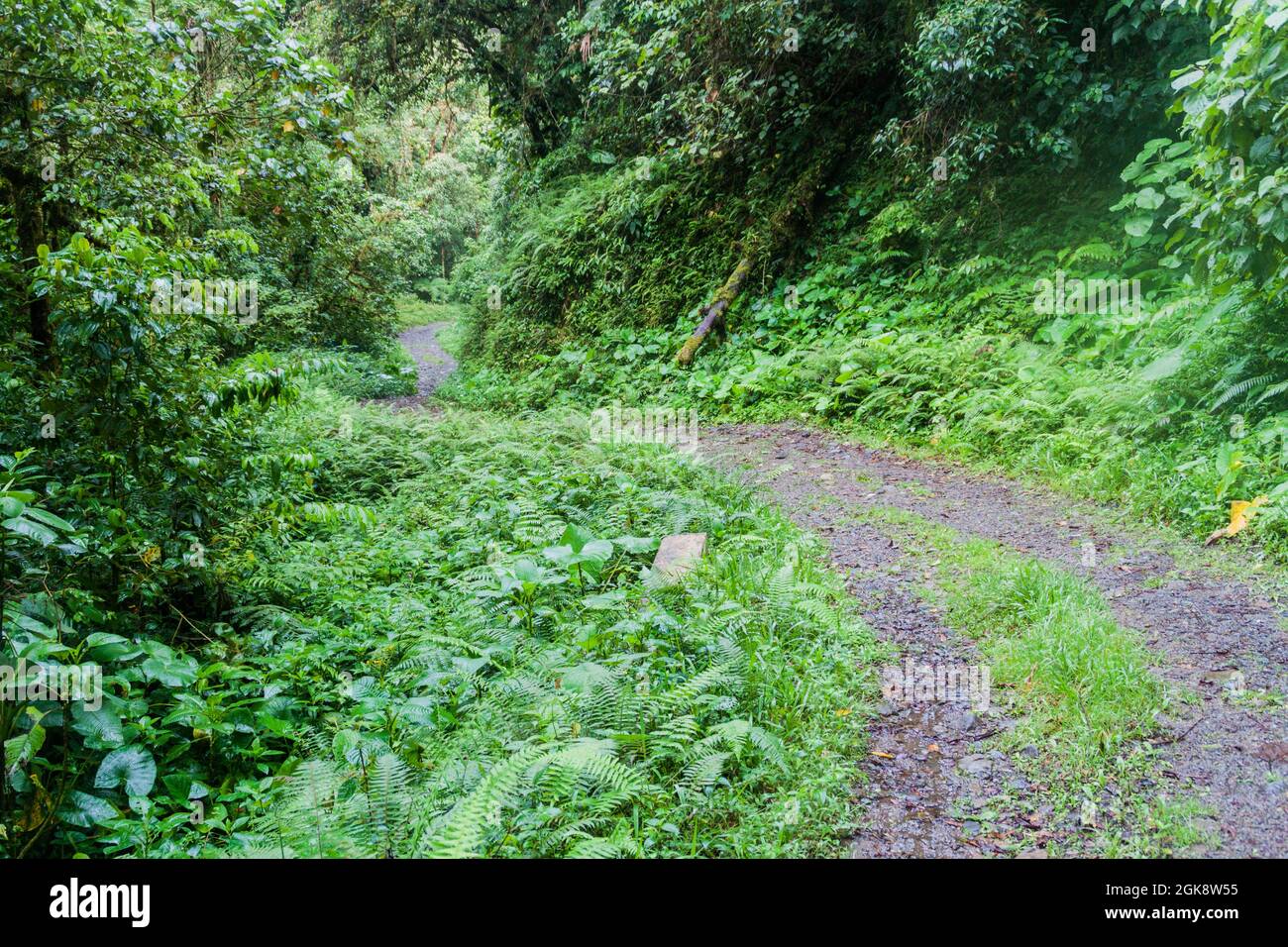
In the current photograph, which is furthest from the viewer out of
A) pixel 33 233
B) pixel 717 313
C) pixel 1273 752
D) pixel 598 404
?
pixel 717 313

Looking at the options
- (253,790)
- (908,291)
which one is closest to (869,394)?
(908,291)

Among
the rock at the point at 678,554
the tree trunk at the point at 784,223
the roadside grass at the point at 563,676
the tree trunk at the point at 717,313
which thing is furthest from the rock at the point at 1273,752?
the tree trunk at the point at 784,223

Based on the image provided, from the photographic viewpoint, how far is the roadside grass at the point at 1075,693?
315cm

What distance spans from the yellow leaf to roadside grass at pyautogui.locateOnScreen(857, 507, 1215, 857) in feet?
4.64

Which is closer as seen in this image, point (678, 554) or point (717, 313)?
point (678, 554)

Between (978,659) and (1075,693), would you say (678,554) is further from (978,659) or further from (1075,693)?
(1075,693)

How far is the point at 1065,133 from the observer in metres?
11.1

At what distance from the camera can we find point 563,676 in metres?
4.27

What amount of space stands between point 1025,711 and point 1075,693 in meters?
0.25

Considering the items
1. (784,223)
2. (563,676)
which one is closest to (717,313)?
(784,223)

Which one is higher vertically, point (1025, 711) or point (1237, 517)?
point (1237, 517)

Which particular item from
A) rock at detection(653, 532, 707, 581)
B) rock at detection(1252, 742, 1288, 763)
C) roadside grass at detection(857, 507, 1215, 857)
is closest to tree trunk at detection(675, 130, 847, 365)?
rock at detection(653, 532, 707, 581)

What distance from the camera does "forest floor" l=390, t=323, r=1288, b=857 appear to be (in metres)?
3.17

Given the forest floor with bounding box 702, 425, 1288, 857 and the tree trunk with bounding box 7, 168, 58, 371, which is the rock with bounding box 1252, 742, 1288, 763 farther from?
the tree trunk with bounding box 7, 168, 58, 371
